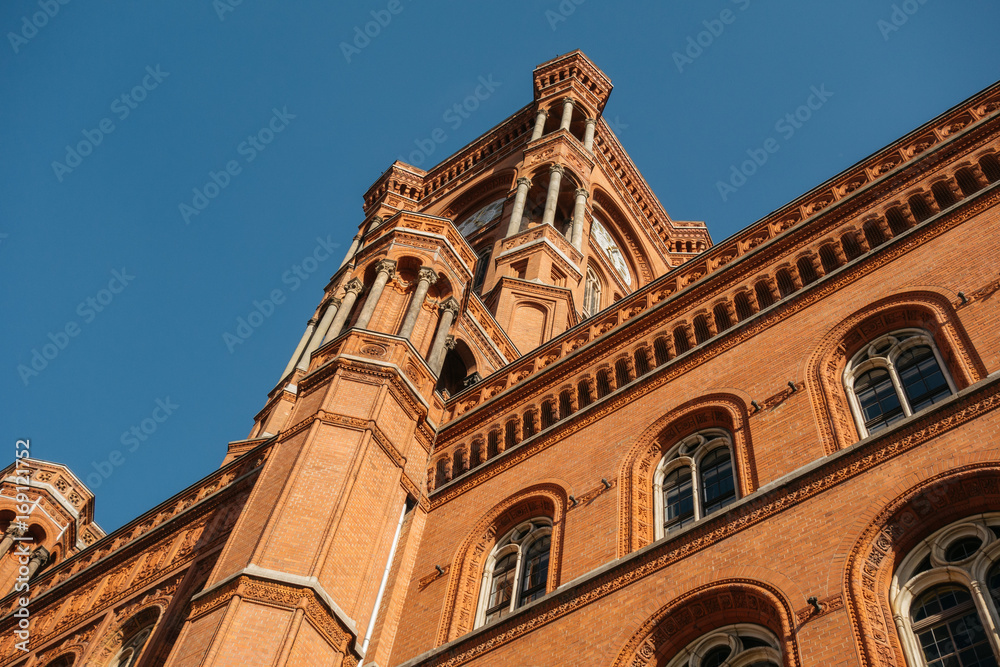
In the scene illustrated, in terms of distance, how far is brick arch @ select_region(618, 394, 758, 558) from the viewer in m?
11.3

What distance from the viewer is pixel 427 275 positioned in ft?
57.8

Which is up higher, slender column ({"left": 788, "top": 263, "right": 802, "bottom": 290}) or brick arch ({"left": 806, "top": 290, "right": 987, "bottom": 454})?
slender column ({"left": 788, "top": 263, "right": 802, "bottom": 290})

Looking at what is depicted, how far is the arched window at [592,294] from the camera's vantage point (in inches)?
1353

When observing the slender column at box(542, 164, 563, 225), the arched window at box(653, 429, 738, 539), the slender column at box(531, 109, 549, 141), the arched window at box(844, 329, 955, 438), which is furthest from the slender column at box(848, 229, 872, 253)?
the slender column at box(531, 109, 549, 141)

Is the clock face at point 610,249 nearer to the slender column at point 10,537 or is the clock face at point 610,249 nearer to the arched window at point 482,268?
the arched window at point 482,268

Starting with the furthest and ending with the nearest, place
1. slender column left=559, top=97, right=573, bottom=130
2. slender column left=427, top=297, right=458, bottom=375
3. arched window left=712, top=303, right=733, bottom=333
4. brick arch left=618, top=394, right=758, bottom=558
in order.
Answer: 1. slender column left=559, top=97, right=573, bottom=130
2. slender column left=427, top=297, right=458, bottom=375
3. arched window left=712, top=303, right=733, bottom=333
4. brick arch left=618, top=394, right=758, bottom=558

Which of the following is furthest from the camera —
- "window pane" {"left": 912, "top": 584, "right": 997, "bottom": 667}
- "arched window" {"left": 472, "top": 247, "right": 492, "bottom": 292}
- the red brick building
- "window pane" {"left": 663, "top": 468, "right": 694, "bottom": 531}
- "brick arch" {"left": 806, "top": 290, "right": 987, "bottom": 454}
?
"arched window" {"left": 472, "top": 247, "right": 492, "bottom": 292}

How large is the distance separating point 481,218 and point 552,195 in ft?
16.4

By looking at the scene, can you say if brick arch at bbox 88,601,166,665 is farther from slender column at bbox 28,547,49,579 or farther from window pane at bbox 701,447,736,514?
window pane at bbox 701,447,736,514

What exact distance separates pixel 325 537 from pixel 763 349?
17.8 ft

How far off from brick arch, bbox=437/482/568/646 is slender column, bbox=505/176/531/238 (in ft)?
61.4

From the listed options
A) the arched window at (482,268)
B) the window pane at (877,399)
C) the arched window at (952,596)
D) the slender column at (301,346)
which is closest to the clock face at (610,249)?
the arched window at (482,268)

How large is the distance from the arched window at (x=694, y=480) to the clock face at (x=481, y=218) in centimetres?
2422
